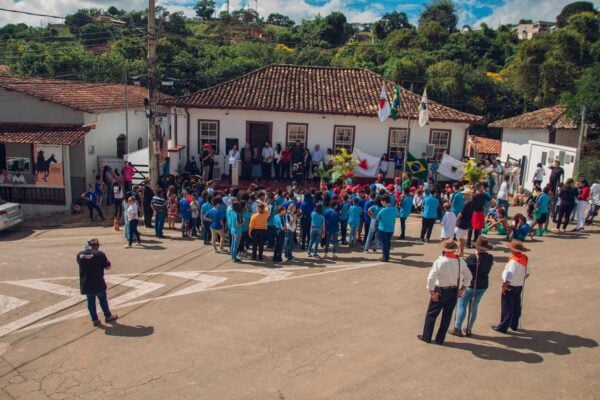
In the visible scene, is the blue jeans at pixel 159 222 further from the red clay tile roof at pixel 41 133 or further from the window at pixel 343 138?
the window at pixel 343 138

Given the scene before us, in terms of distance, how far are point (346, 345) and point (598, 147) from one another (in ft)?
61.0

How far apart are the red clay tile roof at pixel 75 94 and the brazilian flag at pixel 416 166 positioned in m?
12.8

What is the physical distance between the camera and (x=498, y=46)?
60.9 meters

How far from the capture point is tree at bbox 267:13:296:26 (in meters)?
101

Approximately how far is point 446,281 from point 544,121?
21.9 m

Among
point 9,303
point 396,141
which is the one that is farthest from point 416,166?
point 9,303

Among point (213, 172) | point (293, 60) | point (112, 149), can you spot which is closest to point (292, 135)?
point (213, 172)

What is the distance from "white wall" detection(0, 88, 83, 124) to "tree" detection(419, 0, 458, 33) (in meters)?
73.3

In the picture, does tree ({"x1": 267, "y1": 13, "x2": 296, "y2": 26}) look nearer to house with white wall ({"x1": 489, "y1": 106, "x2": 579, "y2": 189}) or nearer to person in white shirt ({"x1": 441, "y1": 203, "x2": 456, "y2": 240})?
house with white wall ({"x1": 489, "y1": 106, "x2": 579, "y2": 189})

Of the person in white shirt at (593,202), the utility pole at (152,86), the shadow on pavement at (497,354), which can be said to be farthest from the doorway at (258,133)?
the shadow on pavement at (497,354)

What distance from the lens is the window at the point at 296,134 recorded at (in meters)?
22.6

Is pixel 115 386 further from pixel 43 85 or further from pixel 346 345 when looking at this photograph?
pixel 43 85

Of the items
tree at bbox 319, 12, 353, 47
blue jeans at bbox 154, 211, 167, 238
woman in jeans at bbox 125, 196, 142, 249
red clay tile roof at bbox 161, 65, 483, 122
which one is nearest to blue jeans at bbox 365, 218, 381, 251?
blue jeans at bbox 154, 211, 167, 238

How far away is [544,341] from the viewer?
25.9 ft
